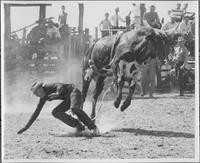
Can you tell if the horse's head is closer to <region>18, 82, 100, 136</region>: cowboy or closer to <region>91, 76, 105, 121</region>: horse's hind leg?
<region>91, 76, 105, 121</region>: horse's hind leg

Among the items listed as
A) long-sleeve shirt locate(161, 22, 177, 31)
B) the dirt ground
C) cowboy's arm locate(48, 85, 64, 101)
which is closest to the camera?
the dirt ground

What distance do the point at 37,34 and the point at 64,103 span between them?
1.01m

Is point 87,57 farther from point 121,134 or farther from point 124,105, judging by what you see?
point 121,134

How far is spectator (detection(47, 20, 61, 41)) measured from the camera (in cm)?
625

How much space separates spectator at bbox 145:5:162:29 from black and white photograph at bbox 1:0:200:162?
0.04ft

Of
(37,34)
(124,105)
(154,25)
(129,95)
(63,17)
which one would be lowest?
(124,105)

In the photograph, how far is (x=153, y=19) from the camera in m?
6.18

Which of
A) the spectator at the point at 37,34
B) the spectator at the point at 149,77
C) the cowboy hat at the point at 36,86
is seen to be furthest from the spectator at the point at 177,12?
the cowboy hat at the point at 36,86

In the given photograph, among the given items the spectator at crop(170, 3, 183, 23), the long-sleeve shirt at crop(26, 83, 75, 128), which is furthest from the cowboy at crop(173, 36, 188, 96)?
the long-sleeve shirt at crop(26, 83, 75, 128)

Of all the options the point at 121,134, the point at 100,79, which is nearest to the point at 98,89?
the point at 100,79

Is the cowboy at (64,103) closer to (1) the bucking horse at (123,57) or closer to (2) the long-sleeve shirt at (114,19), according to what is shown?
(1) the bucking horse at (123,57)

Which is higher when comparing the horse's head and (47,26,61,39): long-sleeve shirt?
(47,26,61,39): long-sleeve shirt

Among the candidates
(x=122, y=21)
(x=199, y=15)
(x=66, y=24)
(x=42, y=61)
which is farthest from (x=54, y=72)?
(x=199, y=15)

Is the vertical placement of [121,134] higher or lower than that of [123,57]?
lower
